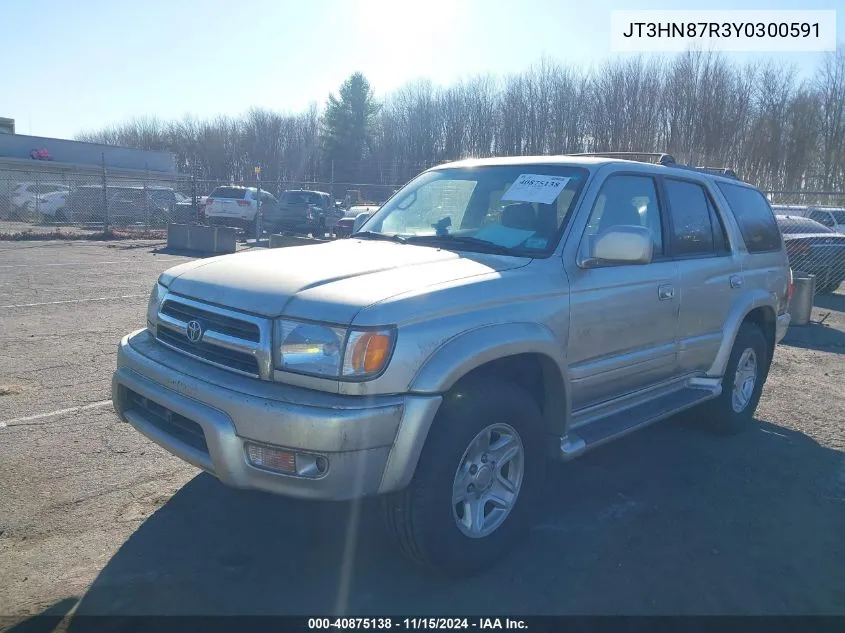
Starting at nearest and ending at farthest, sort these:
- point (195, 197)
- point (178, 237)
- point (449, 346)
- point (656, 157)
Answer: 1. point (449, 346)
2. point (656, 157)
3. point (178, 237)
4. point (195, 197)

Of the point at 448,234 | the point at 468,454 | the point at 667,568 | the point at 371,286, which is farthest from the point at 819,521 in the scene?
the point at 371,286

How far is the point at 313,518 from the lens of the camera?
12.6 ft

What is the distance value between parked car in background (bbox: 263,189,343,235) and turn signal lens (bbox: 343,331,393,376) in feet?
70.8

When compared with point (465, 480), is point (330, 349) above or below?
above

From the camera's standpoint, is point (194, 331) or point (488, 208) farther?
point (488, 208)

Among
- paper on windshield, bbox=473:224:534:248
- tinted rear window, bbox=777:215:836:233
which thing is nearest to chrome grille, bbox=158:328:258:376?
paper on windshield, bbox=473:224:534:248

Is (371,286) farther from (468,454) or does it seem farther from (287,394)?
(468,454)

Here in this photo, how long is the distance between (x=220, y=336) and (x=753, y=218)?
14.8 feet

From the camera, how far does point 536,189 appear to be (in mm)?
4086

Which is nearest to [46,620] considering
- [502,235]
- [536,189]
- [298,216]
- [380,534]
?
[380,534]

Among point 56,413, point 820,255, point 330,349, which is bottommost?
point 56,413

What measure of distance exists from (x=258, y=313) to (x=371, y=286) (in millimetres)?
511

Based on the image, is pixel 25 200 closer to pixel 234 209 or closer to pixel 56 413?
pixel 234 209

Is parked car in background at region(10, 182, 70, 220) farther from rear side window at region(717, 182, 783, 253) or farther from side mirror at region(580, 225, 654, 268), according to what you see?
side mirror at region(580, 225, 654, 268)
